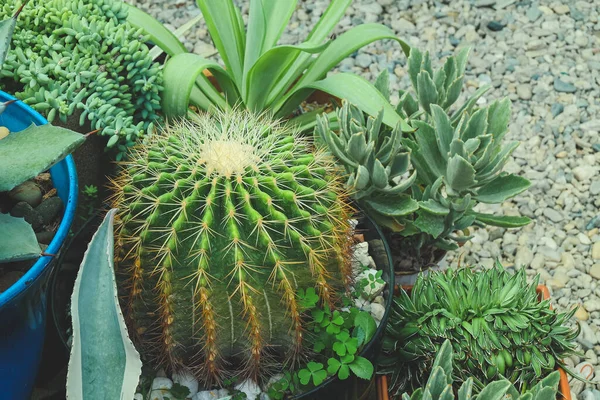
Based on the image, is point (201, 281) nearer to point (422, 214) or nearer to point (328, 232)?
point (328, 232)

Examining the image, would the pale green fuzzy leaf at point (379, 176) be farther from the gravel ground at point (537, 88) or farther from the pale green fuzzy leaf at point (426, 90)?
the gravel ground at point (537, 88)

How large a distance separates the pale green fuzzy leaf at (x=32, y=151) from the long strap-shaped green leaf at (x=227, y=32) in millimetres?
970

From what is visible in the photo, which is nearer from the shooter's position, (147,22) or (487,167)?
(487,167)

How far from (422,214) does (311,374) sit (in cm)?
68

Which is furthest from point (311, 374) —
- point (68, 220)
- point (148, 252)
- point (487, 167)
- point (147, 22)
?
point (147, 22)

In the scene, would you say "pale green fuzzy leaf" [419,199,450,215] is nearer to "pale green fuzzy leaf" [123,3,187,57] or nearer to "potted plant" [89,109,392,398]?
"potted plant" [89,109,392,398]

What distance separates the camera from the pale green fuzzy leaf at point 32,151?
1323 mm

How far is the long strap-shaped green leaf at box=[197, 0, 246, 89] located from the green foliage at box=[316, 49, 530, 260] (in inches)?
17.0

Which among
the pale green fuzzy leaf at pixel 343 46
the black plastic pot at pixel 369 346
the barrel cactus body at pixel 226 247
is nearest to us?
the barrel cactus body at pixel 226 247

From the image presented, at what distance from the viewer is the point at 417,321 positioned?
71.5 inches

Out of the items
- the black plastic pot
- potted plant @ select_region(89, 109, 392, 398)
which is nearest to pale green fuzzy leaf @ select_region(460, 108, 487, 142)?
the black plastic pot

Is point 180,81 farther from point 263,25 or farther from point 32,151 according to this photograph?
point 32,151

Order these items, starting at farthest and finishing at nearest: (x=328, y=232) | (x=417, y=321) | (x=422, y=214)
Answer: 1. (x=422, y=214)
2. (x=417, y=321)
3. (x=328, y=232)

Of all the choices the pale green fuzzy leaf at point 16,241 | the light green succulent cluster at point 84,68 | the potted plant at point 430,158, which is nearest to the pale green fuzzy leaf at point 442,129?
the potted plant at point 430,158
